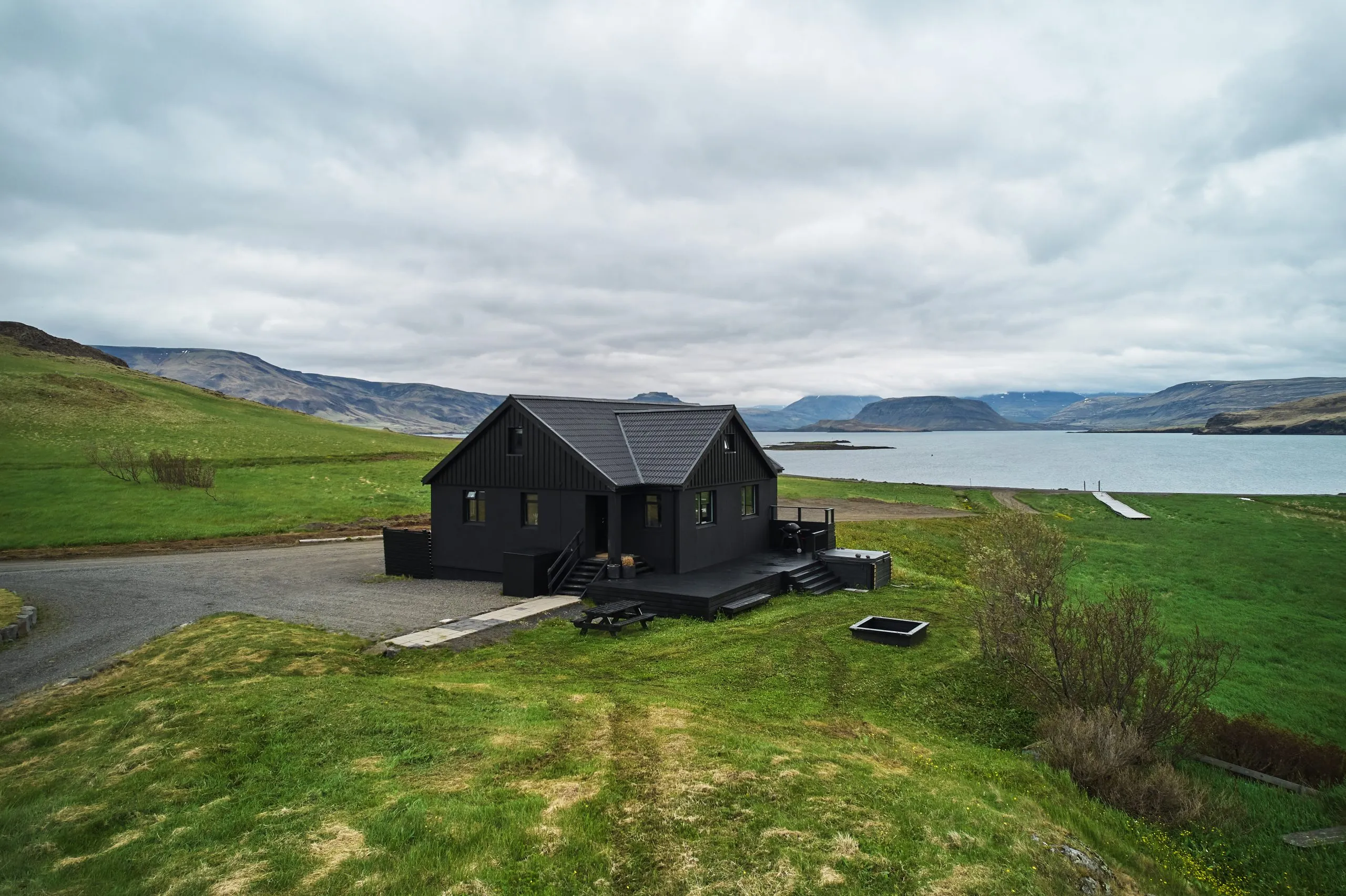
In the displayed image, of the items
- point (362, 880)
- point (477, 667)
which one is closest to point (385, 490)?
point (477, 667)

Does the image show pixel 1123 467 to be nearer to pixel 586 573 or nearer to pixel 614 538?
pixel 614 538

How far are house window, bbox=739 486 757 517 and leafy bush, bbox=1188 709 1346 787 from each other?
15.3m

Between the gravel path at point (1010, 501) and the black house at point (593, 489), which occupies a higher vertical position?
the black house at point (593, 489)

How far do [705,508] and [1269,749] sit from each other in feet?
52.4

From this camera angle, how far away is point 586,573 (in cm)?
2306

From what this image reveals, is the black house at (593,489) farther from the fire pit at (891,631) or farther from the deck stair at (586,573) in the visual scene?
the fire pit at (891,631)

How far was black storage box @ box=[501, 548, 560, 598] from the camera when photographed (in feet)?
74.1

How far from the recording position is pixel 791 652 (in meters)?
15.8

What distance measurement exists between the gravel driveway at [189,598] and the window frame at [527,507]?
257cm

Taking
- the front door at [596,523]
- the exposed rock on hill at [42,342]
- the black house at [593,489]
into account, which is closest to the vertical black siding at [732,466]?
the black house at [593,489]

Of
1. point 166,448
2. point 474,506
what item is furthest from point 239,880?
point 166,448

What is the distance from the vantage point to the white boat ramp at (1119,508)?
5238cm

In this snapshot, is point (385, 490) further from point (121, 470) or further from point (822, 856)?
point (822, 856)

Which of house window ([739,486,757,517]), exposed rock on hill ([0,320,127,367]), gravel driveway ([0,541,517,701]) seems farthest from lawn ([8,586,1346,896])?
exposed rock on hill ([0,320,127,367])
